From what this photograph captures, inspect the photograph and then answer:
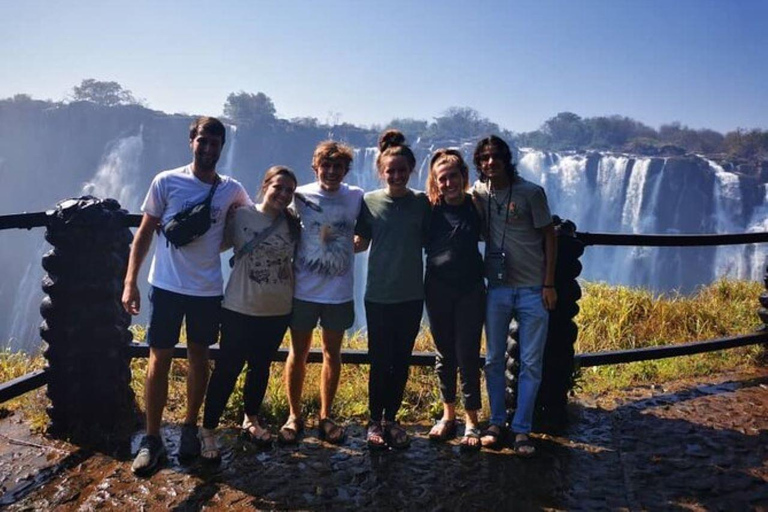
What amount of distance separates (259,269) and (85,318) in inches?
39.4

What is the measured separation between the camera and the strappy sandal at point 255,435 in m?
→ 2.87

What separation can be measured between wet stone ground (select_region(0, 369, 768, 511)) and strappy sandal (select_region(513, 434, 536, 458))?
4 cm

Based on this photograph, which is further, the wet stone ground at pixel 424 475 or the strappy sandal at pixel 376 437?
the strappy sandal at pixel 376 437

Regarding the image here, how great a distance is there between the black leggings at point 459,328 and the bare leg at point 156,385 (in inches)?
52.9

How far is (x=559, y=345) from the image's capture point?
10.4ft

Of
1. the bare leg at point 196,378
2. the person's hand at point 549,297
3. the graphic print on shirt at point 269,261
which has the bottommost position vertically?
the bare leg at point 196,378

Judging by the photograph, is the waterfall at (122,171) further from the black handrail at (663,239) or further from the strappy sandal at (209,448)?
the black handrail at (663,239)

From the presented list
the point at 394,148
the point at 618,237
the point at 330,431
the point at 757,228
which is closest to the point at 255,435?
the point at 330,431

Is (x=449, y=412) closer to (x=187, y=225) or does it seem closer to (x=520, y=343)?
(x=520, y=343)

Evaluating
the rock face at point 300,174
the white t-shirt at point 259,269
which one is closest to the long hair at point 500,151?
the white t-shirt at point 259,269

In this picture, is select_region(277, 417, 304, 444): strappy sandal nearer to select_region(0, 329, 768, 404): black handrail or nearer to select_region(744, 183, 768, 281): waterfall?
select_region(0, 329, 768, 404): black handrail

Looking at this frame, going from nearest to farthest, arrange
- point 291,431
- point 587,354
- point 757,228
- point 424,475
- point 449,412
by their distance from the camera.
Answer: point 424,475, point 291,431, point 449,412, point 587,354, point 757,228

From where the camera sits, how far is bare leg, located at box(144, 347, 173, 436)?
2.75 meters

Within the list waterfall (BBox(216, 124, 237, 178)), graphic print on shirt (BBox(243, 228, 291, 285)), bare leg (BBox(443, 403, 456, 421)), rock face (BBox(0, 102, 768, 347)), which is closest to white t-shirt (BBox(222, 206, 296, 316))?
graphic print on shirt (BBox(243, 228, 291, 285))
